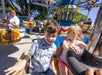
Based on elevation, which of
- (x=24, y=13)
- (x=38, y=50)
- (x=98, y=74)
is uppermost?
(x=98, y=74)

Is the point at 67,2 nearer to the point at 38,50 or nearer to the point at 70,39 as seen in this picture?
the point at 70,39

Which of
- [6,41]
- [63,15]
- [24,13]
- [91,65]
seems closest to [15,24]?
[6,41]

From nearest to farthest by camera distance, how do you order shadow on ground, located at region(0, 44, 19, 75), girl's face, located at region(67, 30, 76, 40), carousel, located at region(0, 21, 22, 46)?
girl's face, located at region(67, 30, 76, 40)
shadow on ground, located at region(0, 44, 19, 75)
carousel, located at region(0, 21, 22, 46)

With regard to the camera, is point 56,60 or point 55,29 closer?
point 55,29

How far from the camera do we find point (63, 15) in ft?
14.7

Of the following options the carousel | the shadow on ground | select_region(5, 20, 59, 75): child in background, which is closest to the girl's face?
select_region(5, 20, 59, 75): child in background

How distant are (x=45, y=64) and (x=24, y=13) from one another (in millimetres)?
15698

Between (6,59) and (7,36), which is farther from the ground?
(7,36)

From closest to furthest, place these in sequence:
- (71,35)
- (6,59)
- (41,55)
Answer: (41,55)
(71,35)
(6,59)

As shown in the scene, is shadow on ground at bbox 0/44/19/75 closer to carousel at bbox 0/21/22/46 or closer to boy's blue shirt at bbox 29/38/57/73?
carousel at bbox 0/21/22/46

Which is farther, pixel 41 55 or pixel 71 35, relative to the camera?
pixel 71 35

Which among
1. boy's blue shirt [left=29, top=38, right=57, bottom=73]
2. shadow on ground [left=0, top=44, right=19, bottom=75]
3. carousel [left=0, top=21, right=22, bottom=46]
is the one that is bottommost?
shadow on ground [left=0, top=44, right=19, bottom=75]

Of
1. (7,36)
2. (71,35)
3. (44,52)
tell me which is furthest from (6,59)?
(44,52)

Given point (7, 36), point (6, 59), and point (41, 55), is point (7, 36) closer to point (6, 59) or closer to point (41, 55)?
point (6, 59)
